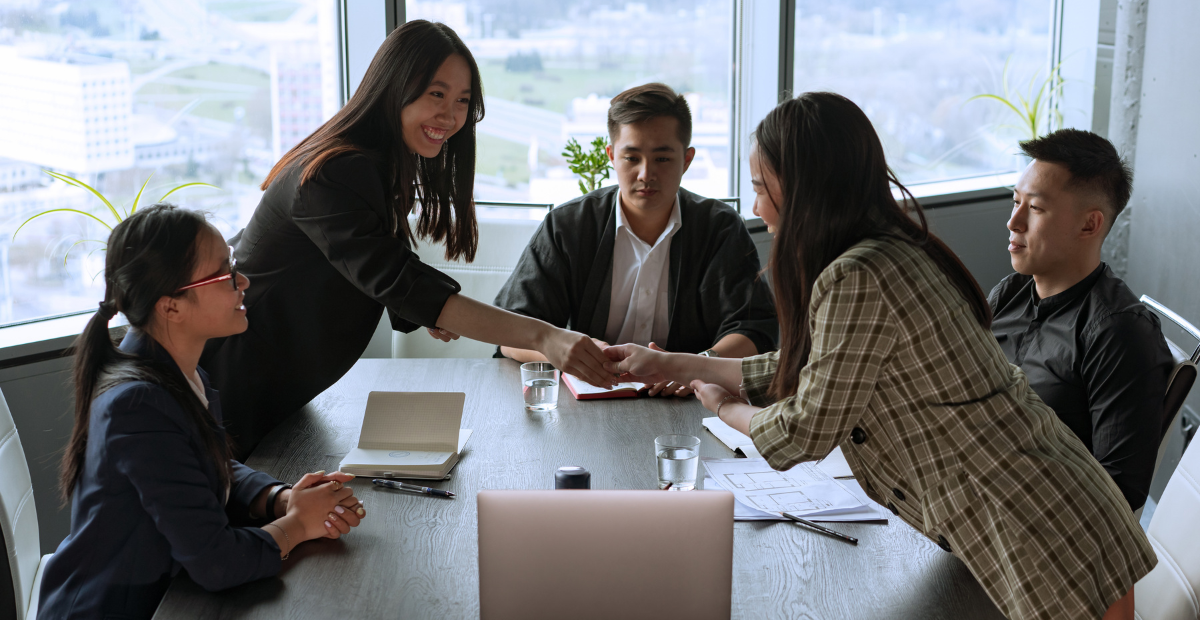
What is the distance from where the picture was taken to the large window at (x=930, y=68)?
13.7ft

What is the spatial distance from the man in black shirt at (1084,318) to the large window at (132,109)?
219cm

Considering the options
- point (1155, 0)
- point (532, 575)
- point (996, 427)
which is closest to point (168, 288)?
point (532, 575)

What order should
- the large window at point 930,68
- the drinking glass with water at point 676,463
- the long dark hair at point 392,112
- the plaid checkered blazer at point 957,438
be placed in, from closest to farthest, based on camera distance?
the plaid checkered blazer at point 957,438 → the drinking glass with water at point 676,463 → the long dark hair at point 392,112 → the large window at point 930,68

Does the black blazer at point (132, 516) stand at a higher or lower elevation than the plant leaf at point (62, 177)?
lower

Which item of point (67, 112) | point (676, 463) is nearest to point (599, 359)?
point (676, 463)

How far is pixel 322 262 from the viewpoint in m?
1.84

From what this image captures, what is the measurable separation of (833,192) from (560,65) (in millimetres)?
2692

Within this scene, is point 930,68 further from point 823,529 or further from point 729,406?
point 823,529

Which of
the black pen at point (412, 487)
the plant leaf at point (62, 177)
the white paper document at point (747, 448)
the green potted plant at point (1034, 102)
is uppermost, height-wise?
the green potted plant at point (1034, 102)

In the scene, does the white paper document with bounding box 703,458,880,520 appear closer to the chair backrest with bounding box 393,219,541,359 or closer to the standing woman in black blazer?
the standing woman in black blazer

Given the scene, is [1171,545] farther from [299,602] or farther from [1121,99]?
[1121,99]

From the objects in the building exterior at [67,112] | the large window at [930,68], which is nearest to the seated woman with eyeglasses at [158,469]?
the building exterior at [67,112]

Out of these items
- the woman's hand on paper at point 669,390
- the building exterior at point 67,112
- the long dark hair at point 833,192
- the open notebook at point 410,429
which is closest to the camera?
the long dark hair at point 833,192

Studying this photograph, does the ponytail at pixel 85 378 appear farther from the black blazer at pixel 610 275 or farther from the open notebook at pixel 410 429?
the black blazer at pixel 610 275
